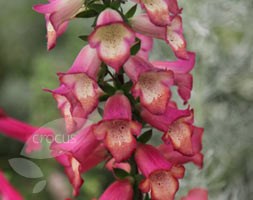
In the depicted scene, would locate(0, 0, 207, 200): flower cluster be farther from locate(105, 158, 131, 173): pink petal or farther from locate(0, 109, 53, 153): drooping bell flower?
locate(0, 109, 53, 153): drooping bell flower

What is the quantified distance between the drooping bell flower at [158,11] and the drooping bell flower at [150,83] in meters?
0.08

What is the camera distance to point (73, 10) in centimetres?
127

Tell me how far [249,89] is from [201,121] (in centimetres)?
20

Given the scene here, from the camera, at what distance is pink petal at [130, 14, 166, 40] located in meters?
1.28

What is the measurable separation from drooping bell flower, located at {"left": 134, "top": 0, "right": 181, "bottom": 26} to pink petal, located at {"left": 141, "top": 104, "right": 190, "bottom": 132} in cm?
16

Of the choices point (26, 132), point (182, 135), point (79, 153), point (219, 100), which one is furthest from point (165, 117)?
point (219, 100)

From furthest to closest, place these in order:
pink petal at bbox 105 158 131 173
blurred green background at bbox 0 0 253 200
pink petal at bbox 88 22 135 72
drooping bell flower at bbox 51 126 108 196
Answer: blurred green background at bbox 0 0 253 200 → pink petal at bbox 105 158 131 173 → drooping bell flower at bbox 51 126 108 196 → pink petal at bbox 88 22 135 72

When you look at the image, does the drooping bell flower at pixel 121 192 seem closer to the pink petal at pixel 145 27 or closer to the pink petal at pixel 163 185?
the pink petal at pixel 163 185

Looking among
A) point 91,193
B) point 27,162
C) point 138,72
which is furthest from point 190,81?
point 91,193

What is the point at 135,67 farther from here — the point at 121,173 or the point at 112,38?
the point at 121,173

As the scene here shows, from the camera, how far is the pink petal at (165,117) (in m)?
1.26

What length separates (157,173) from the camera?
124 cm

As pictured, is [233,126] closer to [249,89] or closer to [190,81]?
[249,89]

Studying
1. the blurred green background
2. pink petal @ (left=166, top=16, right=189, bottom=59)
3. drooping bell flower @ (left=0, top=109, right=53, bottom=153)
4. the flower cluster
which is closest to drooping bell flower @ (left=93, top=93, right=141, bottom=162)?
the flower cluster
